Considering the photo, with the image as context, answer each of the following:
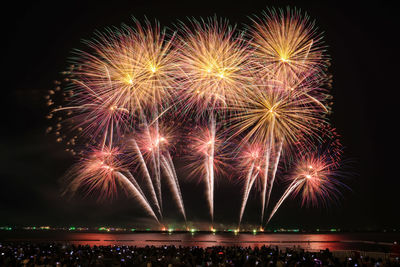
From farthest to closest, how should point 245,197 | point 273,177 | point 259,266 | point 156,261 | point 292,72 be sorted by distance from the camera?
point 245,197 → point 273,177 → point 292,72 → point 156,261 → point 259,266

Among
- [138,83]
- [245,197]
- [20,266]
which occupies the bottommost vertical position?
[20,266]

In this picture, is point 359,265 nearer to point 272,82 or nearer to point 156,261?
point 156,261

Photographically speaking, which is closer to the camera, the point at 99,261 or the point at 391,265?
the point at 391,265

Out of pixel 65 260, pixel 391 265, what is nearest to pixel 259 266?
pixel 391 265

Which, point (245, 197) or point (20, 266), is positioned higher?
point (245, 197)

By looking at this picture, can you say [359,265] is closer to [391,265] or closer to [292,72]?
[391,265]

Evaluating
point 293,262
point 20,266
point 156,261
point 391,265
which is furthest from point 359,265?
point 20,266

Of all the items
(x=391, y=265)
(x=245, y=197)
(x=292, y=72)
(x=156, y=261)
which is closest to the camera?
(x=391, y=265)

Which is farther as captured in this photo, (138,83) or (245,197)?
(245,197)

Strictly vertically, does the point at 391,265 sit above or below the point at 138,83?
below
